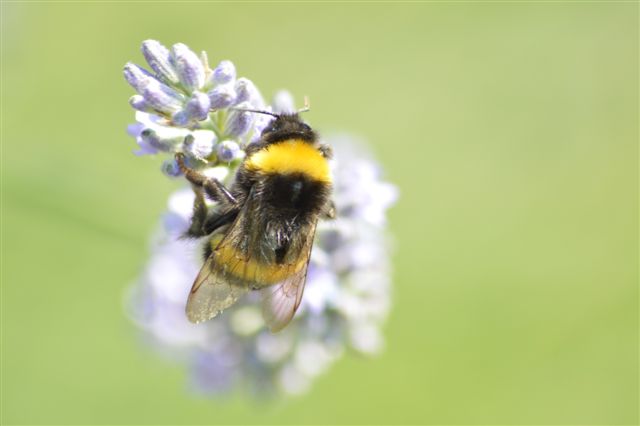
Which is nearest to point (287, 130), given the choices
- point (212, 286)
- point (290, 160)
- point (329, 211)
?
point (290, 160)

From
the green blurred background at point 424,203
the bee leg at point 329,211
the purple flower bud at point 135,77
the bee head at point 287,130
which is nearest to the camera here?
the purple flower bud at point 135,77

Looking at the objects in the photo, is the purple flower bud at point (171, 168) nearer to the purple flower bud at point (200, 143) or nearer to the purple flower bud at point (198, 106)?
the purple flower bud at point (200, 143)

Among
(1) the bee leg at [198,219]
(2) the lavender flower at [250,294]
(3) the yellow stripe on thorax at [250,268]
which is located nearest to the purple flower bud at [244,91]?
(2) the lavender flower at [250,294]

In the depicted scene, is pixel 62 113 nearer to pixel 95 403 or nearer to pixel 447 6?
pixel 95 403

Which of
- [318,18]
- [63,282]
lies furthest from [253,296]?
[318,18]

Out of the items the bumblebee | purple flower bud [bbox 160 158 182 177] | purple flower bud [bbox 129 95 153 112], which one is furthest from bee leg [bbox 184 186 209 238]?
purple flower bud [bbox 129 95 153 112]

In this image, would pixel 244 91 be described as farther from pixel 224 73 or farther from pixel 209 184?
pixel 209 184
